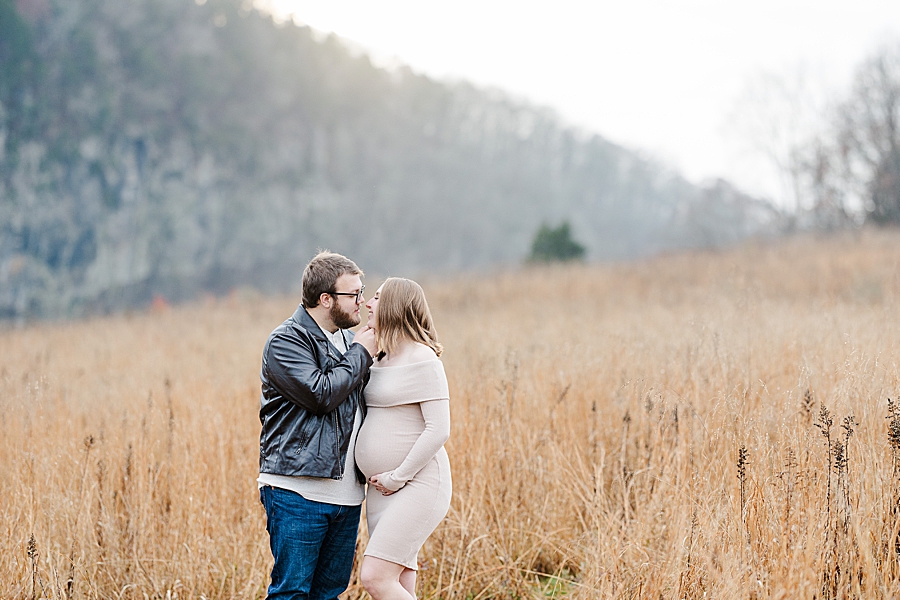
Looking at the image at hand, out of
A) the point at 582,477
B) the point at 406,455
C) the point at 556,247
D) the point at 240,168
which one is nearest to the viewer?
the point at 406,455

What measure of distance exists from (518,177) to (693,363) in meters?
70.0

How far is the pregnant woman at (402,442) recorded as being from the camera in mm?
2314

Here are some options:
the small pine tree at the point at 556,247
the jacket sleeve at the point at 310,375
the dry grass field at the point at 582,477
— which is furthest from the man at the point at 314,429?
the small pine tree at the point at 556,247

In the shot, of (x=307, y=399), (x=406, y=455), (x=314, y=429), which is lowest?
(x=406, y=455)

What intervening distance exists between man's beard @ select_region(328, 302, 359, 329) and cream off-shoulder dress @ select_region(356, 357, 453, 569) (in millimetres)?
233

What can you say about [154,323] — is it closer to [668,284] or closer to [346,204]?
[668,284]

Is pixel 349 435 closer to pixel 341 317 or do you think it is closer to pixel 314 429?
pixel 314 429

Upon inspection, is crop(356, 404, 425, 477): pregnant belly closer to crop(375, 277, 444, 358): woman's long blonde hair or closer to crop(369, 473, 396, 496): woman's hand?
crop(369, 473, 396, 496): woman's hand

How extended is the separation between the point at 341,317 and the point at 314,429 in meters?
0.46

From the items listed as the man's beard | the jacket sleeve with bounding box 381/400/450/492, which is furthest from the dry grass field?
the man's beard

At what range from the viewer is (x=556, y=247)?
824 inches

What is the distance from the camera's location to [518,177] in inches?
2842

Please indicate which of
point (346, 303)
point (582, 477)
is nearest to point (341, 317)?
point (346, 303)

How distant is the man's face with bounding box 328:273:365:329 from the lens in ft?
8.00
